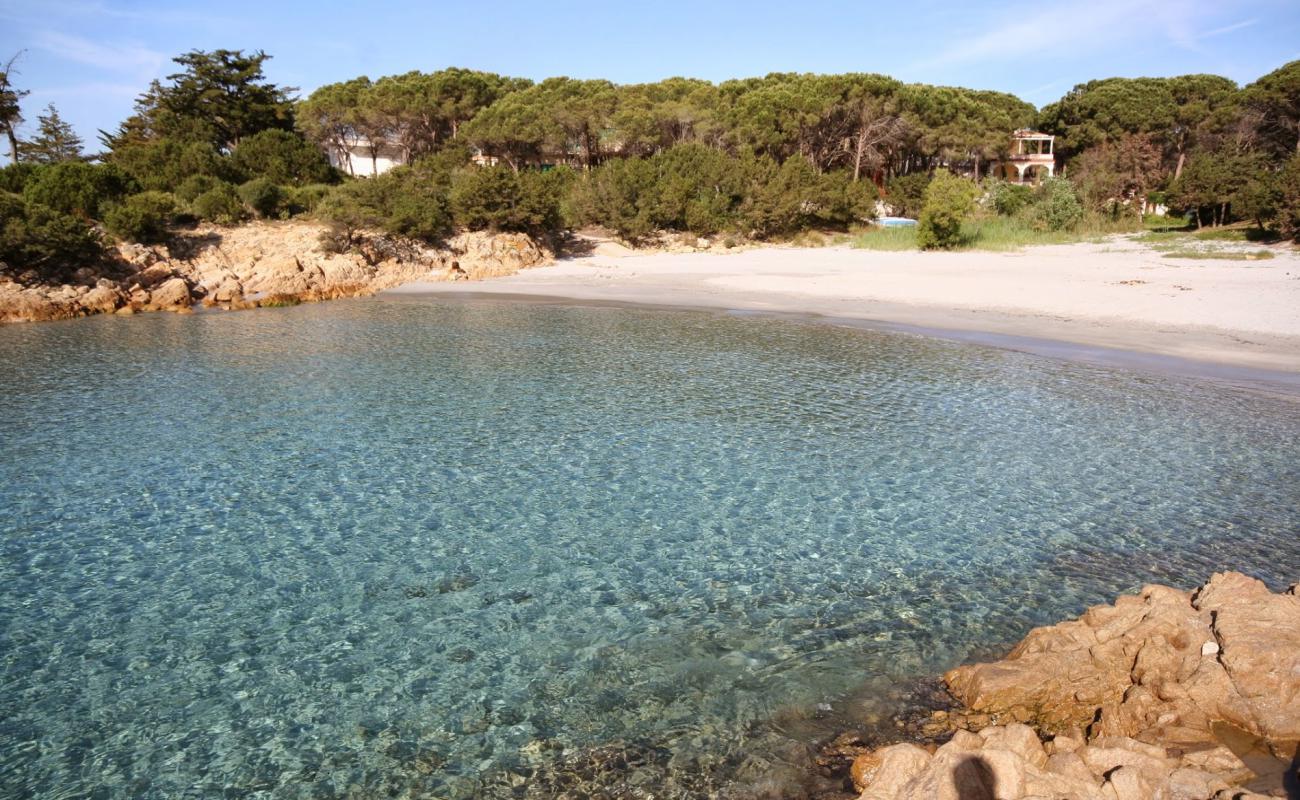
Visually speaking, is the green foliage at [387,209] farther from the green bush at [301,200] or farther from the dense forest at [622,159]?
the green bush at [301,200]

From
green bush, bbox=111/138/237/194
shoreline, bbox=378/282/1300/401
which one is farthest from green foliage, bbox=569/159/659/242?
green bush, bbox=111/138/237/194

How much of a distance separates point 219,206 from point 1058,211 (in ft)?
119

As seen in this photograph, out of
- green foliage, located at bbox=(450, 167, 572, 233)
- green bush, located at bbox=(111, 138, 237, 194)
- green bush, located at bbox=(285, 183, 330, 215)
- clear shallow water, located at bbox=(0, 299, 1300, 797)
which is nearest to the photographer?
clear shallow water, located at bbox=(0, 299, 1300, 797)

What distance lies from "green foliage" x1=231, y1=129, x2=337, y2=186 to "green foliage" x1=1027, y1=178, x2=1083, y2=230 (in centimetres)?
3472

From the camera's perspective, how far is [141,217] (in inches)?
1085

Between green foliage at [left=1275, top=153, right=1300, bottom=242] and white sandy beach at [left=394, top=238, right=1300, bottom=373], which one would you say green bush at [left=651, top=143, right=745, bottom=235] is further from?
green foliage at [left=1275, top=153, right=1300, bottom=242]

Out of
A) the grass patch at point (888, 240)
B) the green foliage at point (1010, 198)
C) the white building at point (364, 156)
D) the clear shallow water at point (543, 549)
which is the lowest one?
the clear shallow water at point (543, 549)

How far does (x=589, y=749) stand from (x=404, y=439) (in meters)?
7.41

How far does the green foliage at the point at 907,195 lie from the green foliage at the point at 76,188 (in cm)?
3862

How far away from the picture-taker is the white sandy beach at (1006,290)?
1753cm

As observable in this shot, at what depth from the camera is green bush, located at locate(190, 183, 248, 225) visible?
3052 cm

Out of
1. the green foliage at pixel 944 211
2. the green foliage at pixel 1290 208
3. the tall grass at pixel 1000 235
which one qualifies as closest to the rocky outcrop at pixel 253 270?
the tall grass at pixel 1000 235

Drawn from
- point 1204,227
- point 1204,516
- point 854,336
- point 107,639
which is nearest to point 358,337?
point 854,336

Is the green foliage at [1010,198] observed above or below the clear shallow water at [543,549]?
above
